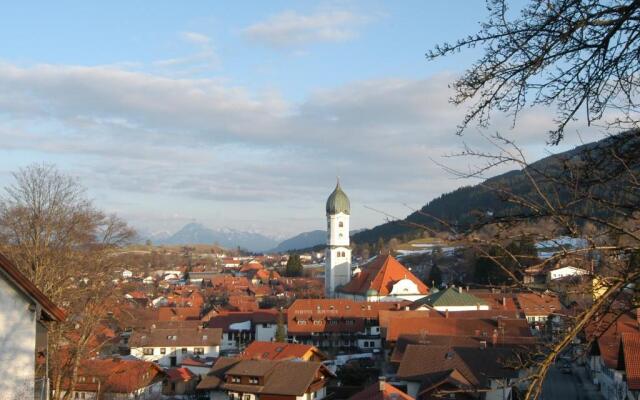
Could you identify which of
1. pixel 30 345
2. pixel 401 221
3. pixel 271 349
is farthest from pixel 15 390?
pixel 271 349

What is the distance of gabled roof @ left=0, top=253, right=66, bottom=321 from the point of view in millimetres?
8734

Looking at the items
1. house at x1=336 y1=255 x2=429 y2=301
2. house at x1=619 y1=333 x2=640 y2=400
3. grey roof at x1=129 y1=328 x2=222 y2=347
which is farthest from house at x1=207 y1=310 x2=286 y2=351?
house at x1=619 y1=333 x2=640 y2=400

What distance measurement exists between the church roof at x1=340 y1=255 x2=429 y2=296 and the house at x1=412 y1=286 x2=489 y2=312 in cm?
1147

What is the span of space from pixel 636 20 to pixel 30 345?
7775 millimetres

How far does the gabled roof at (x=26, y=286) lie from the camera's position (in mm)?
8734

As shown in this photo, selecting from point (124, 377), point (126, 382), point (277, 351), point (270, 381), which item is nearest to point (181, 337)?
point (277, 351)

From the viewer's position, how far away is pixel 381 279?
237 ft

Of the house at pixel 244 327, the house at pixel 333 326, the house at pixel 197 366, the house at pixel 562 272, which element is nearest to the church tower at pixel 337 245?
the house at pixel 244 327

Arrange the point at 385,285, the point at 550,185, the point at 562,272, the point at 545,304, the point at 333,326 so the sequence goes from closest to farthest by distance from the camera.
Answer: the point at 550,185
the point at 562,272
the point at 545,304
the point at 333,326
the point at 385,285

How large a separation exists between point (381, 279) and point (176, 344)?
2622cm

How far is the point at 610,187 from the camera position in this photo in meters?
4.43

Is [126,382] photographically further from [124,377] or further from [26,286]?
[26,286]

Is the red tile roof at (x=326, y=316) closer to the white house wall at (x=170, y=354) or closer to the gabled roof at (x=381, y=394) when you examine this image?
the white house wall at (x=170, y=354)

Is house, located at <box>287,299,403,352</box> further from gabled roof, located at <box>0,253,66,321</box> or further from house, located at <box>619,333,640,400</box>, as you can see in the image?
gabled roof, located at <box>0,253,66,321</box>
